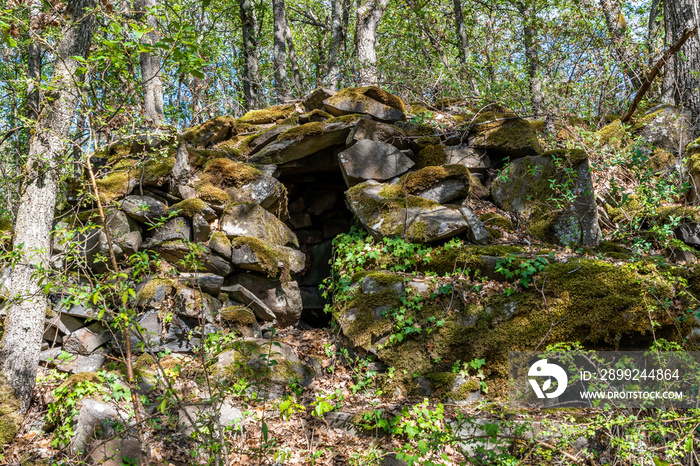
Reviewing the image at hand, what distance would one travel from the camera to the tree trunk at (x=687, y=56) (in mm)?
7332

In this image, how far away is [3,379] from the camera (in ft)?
14.7

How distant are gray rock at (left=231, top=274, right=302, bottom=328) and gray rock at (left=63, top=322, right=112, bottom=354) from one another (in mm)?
1936

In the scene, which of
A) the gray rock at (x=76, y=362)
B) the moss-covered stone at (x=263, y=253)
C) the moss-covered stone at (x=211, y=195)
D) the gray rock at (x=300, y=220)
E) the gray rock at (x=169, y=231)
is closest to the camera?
the gray rock at (x=76, y=362)

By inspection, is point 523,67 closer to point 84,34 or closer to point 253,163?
point 253,163

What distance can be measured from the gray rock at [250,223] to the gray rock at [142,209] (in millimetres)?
1013

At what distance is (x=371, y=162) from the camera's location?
7395 mm

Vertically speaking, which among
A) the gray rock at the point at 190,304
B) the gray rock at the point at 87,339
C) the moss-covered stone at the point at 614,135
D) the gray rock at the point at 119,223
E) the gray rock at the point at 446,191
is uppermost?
the moss-covered stone at the point at 614,135

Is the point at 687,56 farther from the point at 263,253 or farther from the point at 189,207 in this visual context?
the point at 189,207

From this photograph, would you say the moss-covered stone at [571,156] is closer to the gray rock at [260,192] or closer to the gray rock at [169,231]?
the gray rock at [260,192]

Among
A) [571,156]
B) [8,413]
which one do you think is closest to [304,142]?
[571,156]

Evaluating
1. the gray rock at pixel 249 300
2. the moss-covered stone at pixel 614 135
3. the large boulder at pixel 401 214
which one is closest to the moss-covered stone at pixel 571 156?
the moss-covered stone at pixel 614 135

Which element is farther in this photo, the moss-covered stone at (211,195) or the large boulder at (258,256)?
the moss-covered stone at (211,195)

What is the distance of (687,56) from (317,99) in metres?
7.07

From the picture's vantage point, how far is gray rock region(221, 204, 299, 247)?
22.5ft
